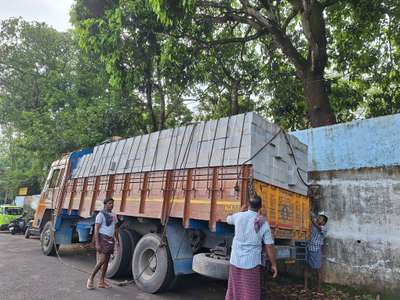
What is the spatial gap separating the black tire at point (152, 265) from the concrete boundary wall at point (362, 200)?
3.14 metres

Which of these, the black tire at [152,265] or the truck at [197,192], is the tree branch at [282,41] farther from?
the black tire at [152,265]

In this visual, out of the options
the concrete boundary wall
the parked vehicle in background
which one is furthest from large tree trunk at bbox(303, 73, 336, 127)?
the parked vehicle in background

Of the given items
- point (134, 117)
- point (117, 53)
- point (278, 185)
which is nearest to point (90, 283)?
point (278, 185)

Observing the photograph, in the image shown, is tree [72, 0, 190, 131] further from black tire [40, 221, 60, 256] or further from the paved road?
the paved road

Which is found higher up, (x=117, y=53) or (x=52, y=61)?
(x=52, y=61)

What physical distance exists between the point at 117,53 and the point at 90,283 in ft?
18.1

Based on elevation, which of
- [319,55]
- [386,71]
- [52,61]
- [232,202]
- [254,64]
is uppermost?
[52,61]

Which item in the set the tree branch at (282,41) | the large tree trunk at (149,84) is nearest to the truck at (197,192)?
the tree branch at (282,41)

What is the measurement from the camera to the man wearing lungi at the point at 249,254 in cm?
391

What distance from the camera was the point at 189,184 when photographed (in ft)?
18.0

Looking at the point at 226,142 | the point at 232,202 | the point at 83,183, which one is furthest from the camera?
the point at 83,183

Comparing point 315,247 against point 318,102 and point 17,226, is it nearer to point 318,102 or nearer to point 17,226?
point 318,102

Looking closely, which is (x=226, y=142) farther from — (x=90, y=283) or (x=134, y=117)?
(x=134, y=117)

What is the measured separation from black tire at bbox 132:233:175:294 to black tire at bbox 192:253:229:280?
831 mm
